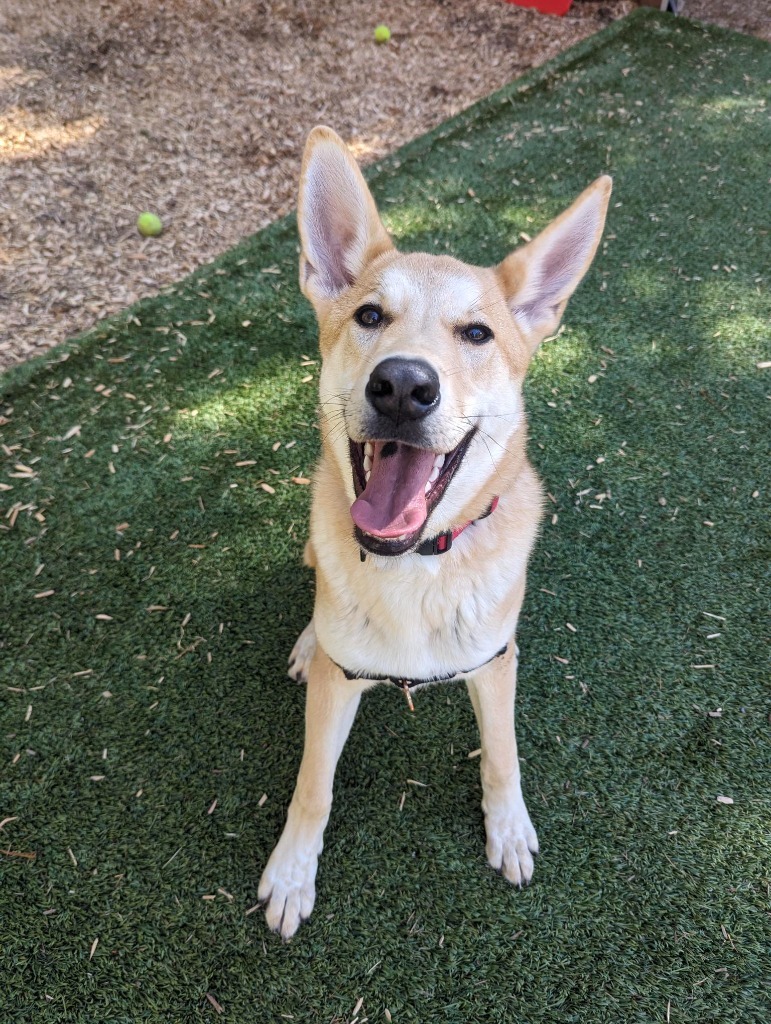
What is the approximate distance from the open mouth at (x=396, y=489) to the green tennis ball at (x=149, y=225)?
12.6ft

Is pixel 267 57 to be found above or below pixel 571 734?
above

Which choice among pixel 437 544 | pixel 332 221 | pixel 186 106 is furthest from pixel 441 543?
pixel 186 106

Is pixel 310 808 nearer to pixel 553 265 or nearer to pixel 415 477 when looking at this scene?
pixel 415 477

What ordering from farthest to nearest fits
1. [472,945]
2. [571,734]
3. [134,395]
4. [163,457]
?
[134,395], [163,457], [571,734], [472,945]

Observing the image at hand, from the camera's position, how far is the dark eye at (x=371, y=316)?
224 cm

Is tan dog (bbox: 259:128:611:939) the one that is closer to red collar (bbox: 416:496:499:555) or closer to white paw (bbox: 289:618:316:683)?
red collar (bbox: 416:496:499:555)

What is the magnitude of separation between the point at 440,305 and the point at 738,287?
3364 millimetres

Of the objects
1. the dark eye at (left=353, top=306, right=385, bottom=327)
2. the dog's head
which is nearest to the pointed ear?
the dog's head

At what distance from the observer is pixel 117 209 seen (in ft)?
17.4

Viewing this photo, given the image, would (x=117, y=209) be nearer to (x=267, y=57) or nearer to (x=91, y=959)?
(x=267, y=57)

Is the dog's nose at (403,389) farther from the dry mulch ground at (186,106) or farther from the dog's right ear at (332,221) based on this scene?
the dry mulch ground at (186,106)

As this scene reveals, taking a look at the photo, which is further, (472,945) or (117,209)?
(117,209)

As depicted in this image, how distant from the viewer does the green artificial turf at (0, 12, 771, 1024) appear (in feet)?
7.61

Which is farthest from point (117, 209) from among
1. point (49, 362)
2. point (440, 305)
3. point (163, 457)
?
point (440, 305)
